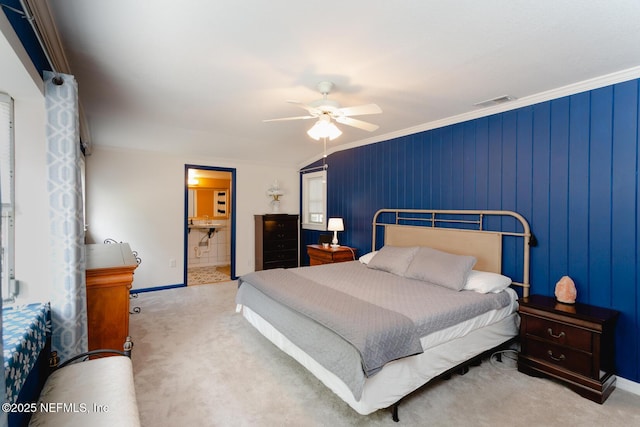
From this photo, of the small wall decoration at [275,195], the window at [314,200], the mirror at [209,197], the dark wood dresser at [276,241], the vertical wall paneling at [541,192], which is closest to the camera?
the vertical wall paneling at [541,192]

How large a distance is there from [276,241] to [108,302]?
11.7 feet

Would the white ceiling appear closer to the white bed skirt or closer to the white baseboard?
the white bed skirt

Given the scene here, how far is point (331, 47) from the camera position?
225 cm

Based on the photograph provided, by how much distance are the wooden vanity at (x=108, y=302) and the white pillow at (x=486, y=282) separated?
3044mm

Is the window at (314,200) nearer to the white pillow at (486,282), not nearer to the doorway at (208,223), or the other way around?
the doorway at (208,223)

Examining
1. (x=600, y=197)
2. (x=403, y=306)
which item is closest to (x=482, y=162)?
(x=600, y=197)

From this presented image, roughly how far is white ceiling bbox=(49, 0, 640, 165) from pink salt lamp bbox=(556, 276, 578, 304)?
175 centimetres

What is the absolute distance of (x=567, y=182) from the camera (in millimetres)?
2908

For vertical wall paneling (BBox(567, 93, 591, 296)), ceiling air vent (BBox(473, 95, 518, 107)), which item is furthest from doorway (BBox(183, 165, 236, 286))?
vertical wall paneling (BBox(567, 93, 591, 296))

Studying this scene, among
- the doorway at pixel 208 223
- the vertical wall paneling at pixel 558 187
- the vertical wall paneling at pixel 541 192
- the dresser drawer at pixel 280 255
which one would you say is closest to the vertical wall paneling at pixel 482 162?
the vertical wall paneling at pixel 541 192

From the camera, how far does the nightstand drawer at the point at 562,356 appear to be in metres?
2.44

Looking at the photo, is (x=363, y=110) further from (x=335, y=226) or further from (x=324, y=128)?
(x=335, y=226)

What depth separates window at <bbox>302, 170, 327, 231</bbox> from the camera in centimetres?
605

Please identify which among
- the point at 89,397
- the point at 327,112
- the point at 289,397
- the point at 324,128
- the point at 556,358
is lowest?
the point at 289,397
